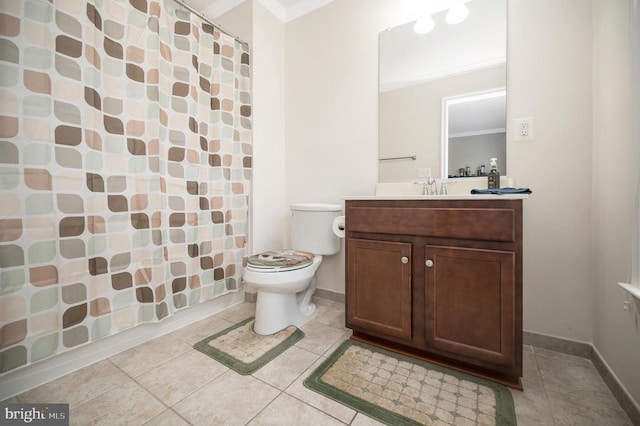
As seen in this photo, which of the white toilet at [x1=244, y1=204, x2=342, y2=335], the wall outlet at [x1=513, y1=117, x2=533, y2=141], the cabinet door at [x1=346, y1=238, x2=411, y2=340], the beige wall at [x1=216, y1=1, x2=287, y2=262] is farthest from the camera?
the beige wall at [x1=216, y1=1, x2=287, y2=262]

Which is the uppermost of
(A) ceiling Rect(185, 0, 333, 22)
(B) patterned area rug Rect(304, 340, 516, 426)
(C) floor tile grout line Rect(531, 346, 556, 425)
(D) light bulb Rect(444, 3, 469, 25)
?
(A) ceiling Rect(185, 0, 333, 22)

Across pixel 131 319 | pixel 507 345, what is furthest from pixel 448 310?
pixel 131 319

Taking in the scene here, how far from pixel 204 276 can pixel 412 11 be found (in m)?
2.27

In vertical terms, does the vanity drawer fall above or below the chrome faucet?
below

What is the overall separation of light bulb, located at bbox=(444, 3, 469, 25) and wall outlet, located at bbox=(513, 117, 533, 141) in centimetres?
72

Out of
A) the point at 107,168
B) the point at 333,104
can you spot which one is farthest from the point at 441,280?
the point at 107,168

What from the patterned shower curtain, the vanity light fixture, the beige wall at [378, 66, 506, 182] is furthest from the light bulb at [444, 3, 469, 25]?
the patterned shower curtain

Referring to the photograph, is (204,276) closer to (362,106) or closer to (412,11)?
(362,106)

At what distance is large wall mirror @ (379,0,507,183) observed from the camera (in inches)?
58.9

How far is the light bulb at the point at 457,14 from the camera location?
1.58 metres

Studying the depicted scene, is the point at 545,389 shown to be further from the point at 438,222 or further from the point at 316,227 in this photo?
the point at 316,227

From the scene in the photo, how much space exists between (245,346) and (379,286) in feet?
2.68

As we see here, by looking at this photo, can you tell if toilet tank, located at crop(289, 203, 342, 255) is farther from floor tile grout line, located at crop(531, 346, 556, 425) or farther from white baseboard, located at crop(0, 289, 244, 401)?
floor tile grout line, located at crop(531, 346, 556, 425)

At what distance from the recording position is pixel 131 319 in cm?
142
